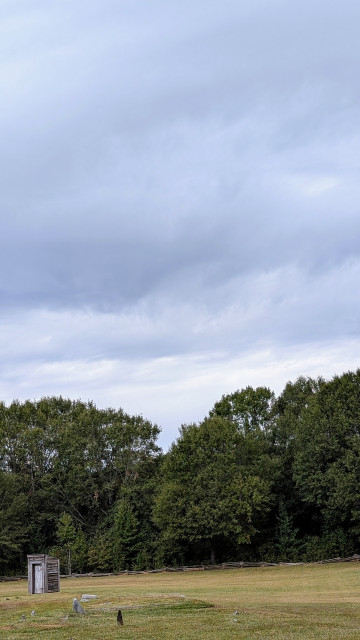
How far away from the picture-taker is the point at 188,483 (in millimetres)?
68062

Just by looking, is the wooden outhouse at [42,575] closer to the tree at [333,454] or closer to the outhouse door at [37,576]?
the outhouse door at [37,576]


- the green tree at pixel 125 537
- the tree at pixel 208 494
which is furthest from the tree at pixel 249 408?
the green tree at pixel 125 537

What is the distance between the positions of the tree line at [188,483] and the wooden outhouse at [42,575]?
24919mm

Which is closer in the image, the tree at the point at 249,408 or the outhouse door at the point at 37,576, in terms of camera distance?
the outhouse door at the point at 37,576

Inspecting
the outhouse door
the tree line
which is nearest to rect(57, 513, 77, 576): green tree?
the tree line

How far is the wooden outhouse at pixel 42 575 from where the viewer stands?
1594 inches

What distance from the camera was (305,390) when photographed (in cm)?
8556

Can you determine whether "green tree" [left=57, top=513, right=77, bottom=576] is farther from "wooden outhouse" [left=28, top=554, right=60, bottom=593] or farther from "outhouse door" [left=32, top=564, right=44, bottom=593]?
"outhouse door" [left=32, top=564, right=44, bottom=593]

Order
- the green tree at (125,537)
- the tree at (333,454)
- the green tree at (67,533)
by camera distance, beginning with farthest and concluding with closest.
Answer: the green tree at (67,533) < the green tree at (125,537) < the tree at (333,454)

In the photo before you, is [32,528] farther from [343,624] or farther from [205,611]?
[343,624]

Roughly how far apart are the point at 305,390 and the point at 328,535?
22.5 metres

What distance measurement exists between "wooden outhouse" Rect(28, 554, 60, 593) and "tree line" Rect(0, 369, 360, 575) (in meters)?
24.9

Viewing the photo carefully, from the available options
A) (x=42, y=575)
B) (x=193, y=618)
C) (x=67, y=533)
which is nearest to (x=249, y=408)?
(x=67, y=533)

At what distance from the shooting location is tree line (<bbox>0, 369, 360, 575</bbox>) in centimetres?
6494
